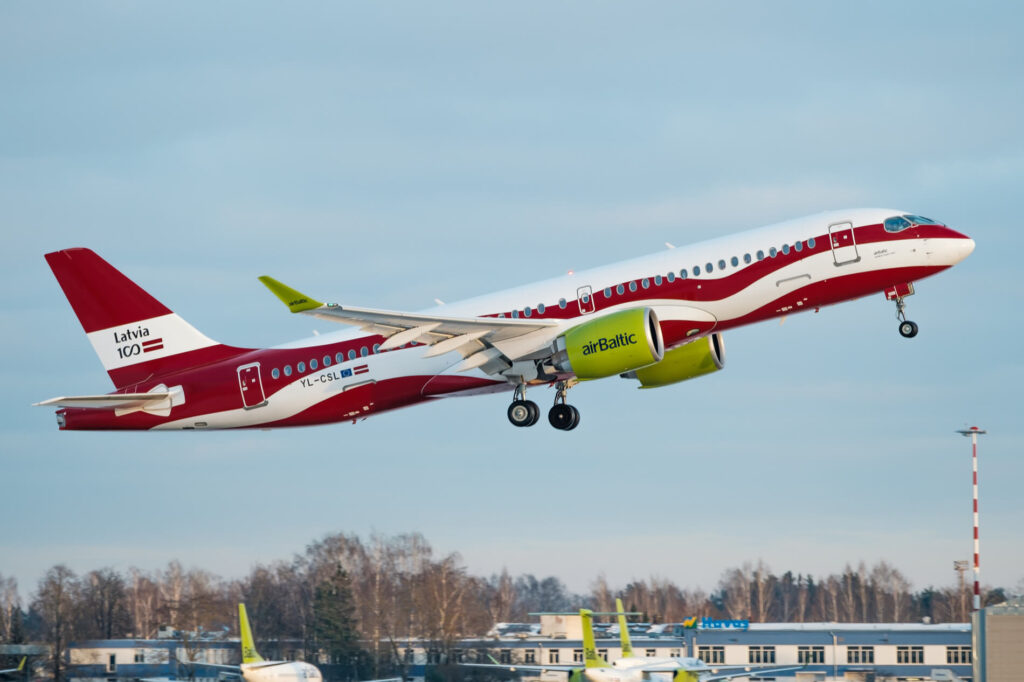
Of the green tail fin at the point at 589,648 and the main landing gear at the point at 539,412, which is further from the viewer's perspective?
the green tail fin at the point at 589,648

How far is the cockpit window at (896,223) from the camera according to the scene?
47.1 m

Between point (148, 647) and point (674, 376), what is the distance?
3892cm

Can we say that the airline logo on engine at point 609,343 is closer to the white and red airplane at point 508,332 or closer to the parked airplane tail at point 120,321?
the white and red airplane at point 508,332

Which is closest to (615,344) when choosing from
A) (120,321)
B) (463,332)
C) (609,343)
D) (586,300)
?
(609,343)

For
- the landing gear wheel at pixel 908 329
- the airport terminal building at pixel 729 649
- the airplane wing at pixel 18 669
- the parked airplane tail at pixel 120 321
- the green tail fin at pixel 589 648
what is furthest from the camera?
the airport terminal building at pixel 729 649

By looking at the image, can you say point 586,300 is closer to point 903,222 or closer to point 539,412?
point 539,412

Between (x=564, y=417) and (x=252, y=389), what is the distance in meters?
12.0

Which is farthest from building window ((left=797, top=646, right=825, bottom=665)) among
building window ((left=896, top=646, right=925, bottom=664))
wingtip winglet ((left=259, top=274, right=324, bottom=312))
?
wingtip winglet ((left=259, top=274, right=324, bottom=312))

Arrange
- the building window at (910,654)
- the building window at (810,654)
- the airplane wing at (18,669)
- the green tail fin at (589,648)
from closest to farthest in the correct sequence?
the airplane wing at (18,669), the green tail fin at (589,648), the building window at (910,654), the building window at (810,654)

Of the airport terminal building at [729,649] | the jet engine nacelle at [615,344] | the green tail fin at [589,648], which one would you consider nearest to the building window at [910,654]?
the airport terminal building at [729,649]

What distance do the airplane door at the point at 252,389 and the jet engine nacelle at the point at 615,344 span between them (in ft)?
42.0

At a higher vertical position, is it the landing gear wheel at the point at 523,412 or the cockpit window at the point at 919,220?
the cockpit window at the point at 919,220

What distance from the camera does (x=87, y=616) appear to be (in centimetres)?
7900

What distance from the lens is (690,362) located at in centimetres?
5275
